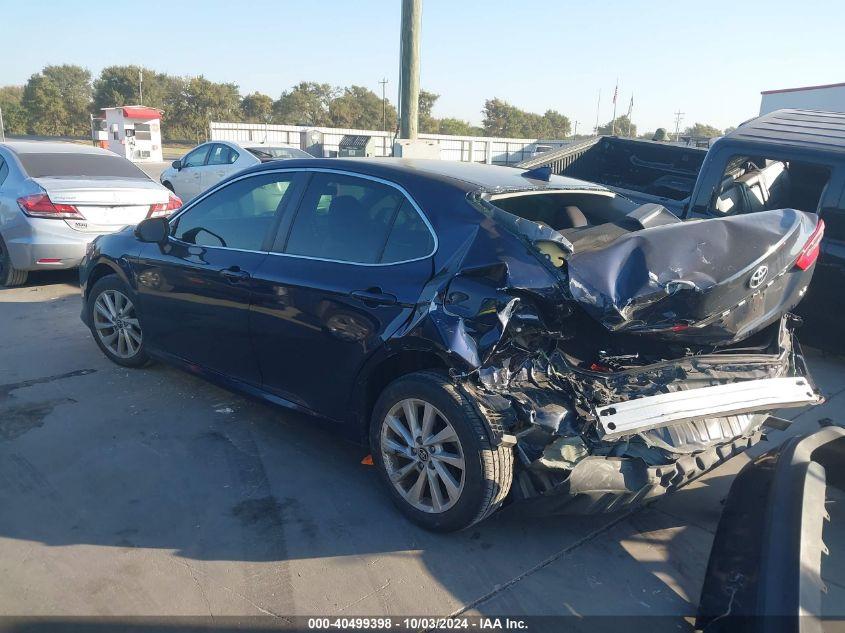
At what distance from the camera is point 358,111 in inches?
2603

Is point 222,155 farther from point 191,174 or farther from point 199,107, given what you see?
point 199,107

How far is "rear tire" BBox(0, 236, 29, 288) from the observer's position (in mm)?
7633

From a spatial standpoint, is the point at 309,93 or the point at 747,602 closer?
the point at 747,602

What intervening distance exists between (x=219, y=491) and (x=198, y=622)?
101 centimetres

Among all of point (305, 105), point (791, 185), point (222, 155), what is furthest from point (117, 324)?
point (305, 105)

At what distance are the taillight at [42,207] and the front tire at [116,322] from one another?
2.45m

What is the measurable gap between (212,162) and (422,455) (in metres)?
12.8

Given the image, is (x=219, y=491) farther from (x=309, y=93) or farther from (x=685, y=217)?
(x=309, y=93)

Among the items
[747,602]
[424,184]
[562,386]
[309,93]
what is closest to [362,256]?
[424,184]

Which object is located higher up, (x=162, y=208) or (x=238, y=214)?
(x=238, y=214)

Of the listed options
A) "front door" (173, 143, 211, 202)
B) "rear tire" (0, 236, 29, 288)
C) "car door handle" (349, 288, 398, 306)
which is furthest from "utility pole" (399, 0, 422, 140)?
"car door handle" (349, 288, 398, 306)

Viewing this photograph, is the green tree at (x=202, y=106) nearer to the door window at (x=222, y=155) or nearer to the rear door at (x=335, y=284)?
the door window at (x=222, y=155)

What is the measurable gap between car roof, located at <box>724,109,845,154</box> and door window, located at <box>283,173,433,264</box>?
3.71 m

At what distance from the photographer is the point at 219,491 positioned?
12.0ft
